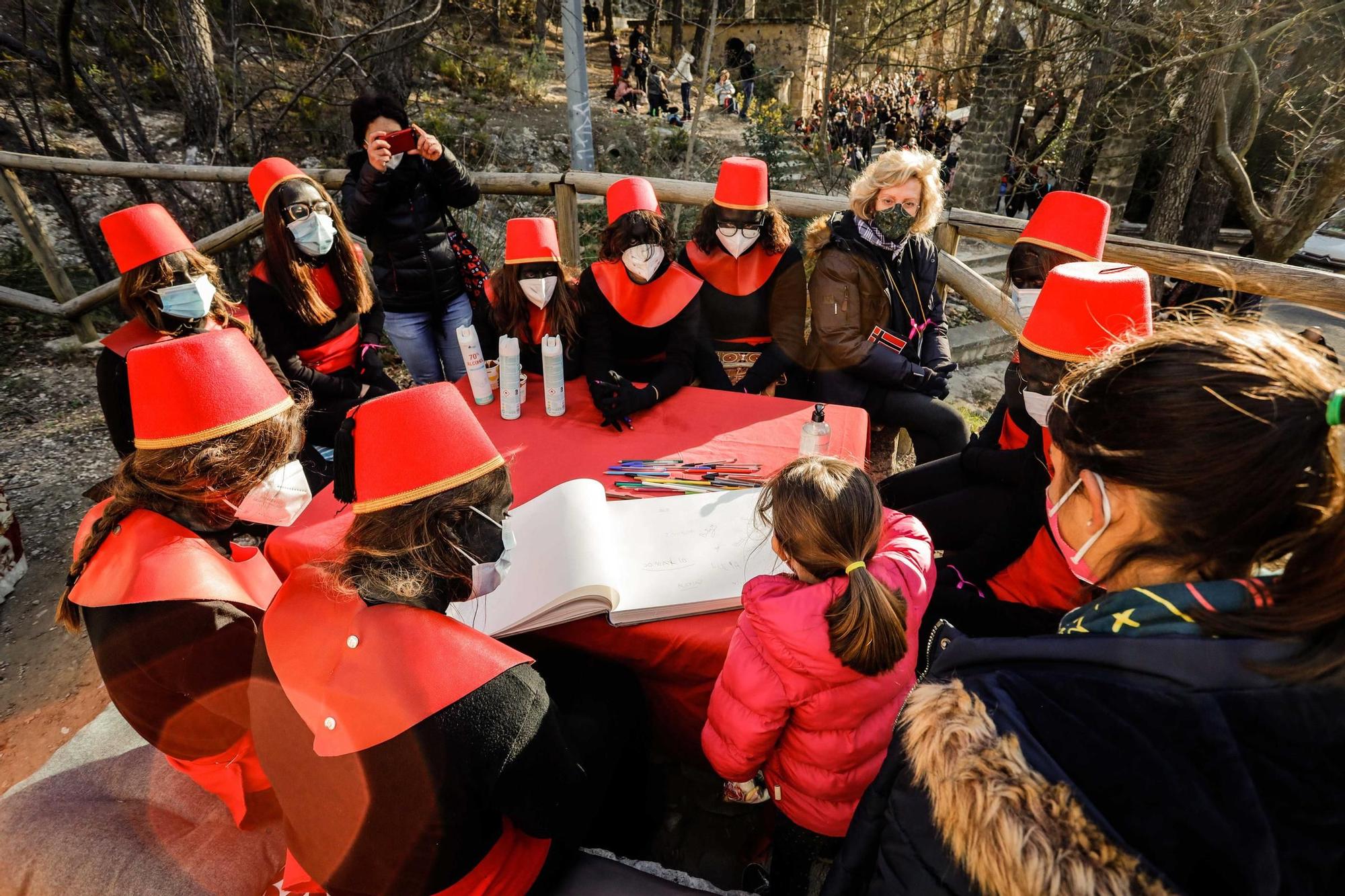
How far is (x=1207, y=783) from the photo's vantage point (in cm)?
76

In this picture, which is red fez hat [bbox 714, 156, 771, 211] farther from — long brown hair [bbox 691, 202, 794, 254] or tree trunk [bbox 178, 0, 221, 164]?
tree trunk [bbox 178, 0, 221, 164]

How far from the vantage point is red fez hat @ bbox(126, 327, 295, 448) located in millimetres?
1470

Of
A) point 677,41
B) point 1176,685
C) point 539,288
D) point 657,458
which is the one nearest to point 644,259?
point 539,288

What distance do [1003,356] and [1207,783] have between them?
1065 cm

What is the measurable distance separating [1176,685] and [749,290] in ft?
9.27

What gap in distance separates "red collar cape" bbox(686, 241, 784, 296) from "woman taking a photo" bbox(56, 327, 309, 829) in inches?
88.7

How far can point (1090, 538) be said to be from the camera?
1100 millimetres

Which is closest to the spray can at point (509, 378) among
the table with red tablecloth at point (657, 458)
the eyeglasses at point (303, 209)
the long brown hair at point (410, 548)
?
the table with red tablecloth at point (657, 458)

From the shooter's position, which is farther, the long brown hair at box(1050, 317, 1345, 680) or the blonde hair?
the blonde hair

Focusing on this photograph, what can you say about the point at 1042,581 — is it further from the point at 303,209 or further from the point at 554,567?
the point at 303,209

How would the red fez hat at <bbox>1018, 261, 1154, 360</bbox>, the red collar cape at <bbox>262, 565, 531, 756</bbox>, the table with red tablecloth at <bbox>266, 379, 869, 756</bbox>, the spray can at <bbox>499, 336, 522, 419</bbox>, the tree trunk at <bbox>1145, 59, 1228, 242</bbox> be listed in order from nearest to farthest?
the red collar cape at <bbox>262, 565, 531, 756</bbox> < the table with red tablecloth at <bbox>266, 379, 869, 756</bbox> < the red fez hat at <bbox>1018, 261, 1154, 360</bbox> < the spray can at <bbox>499, 336, 522, 419</bbox> < the tree trunk at <bbox>1145, 59, 1228, 242</bbox>

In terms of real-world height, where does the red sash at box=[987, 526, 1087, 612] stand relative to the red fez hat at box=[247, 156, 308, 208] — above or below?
below

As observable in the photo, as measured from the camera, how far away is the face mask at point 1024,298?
112 inches

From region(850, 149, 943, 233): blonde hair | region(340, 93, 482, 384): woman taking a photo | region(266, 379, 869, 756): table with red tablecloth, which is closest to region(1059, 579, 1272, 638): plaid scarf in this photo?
region(266, 379, 869, 756): table with red tablecloth
